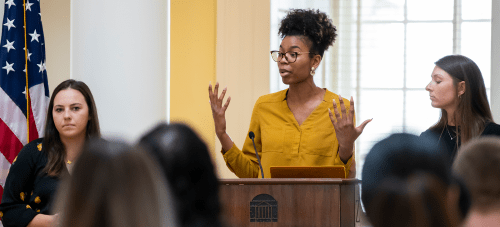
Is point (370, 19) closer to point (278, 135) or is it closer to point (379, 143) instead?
point (278, 135)

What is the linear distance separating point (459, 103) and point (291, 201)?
1.37 meters

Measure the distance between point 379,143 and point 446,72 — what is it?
2176mm

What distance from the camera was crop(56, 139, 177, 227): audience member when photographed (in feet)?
2.11

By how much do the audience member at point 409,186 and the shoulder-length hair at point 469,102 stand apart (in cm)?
203

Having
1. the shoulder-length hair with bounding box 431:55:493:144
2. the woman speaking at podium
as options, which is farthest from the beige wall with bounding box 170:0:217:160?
the shoulder-length hair with bounding box 431:55:493:144

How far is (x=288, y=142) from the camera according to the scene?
286 centimetres

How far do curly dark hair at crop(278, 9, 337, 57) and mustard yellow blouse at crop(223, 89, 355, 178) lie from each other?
32cm

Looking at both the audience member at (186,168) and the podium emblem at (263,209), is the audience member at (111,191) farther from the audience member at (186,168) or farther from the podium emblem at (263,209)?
the podium emblem at (263,209)

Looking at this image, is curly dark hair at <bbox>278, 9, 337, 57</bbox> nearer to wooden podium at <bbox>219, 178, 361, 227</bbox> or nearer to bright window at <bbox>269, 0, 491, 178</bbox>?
wooden podium at <bbox>219, 178, 361, 227</bbox>

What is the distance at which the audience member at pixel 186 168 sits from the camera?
93cm

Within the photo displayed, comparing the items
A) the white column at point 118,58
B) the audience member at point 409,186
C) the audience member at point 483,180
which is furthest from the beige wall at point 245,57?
the audience member at point 409,186

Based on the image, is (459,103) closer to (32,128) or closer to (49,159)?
(49,159)

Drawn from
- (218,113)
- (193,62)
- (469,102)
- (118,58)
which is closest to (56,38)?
(193,62)

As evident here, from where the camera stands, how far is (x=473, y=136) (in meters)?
2.67
